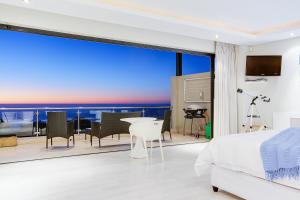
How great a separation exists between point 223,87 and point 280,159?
14.7ft

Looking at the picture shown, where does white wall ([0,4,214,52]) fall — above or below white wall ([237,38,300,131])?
above

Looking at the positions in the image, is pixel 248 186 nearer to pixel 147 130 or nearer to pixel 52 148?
pixel 147 130

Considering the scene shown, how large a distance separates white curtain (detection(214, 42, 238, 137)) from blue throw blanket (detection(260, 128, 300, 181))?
4.15m

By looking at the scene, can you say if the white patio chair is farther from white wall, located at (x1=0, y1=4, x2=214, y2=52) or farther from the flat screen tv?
the flat screen tv

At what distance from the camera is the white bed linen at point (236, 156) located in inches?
97.0

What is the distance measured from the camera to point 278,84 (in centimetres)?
630

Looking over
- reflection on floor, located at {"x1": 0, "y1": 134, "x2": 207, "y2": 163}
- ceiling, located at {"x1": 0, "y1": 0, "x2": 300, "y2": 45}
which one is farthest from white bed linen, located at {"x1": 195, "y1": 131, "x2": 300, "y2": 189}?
reflection on floor, located at {"x1": 0, "y1": 134, "x2": 207, "y2": 163}

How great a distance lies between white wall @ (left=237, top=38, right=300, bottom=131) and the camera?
598 centimetres

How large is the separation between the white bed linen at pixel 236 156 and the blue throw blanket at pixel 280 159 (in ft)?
0.19

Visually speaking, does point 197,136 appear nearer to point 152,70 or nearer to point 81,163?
point 81,163

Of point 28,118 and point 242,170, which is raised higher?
point 28,118

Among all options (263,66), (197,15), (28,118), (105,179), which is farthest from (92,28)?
(263,66)

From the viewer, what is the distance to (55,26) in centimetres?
459

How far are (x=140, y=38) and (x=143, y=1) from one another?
128 centimetres
